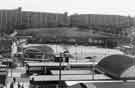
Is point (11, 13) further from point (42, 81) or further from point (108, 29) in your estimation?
point (42, 81)

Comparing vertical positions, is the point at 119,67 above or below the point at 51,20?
below

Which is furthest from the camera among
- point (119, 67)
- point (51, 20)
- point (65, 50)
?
point (51, 20)

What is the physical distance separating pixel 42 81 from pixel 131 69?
4.34 meters

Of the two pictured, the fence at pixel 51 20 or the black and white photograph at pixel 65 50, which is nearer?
the black and white photograph at pixel 65 50

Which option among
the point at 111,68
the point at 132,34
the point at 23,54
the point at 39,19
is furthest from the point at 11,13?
the point at 111,68

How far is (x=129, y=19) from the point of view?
6159 centimetres

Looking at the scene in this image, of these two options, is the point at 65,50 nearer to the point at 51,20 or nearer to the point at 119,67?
the point at 119,67

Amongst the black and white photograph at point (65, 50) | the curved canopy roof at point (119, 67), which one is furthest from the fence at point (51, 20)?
the curved canopy roof at point (119, 67)

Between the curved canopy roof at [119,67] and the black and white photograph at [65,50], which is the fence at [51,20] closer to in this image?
the black and white photograph at [65,50]

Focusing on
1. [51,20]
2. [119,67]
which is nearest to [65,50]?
[119,67]

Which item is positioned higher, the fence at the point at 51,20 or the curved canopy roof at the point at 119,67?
the fence at the point at 51,20

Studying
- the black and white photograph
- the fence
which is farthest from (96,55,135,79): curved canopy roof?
the fence

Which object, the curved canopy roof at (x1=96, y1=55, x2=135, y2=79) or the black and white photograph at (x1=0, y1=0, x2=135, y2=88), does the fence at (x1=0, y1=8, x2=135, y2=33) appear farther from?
the curved canopy roof at (x1=96, y1=55, x2=135, y2=79)

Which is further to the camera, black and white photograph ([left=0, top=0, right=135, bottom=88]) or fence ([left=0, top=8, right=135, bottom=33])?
fence ([left=0, top=8, right=135, bottom=33])
